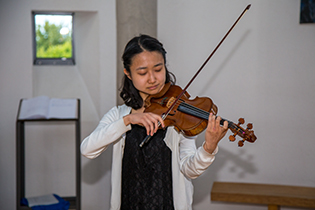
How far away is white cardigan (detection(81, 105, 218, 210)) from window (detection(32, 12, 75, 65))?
5.61 feet

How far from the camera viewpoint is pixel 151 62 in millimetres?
1762

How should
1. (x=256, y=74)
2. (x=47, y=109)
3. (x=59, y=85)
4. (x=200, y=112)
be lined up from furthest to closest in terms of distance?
(x=59, y=85) < (x=256, y=74) < (x=47, y=109) < (x=200, y=112)

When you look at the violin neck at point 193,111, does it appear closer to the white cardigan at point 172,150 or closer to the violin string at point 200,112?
the violin string at point 200,112

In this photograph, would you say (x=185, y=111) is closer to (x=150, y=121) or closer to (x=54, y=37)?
(x=150, y=121)

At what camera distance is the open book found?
101 inches

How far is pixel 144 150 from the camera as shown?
1.89 metres

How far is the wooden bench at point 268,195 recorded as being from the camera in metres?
2.62

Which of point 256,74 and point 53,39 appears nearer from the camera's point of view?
point 256,74

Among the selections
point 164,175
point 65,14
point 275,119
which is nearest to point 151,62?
point 164,175

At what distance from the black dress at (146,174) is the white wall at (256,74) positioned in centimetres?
119

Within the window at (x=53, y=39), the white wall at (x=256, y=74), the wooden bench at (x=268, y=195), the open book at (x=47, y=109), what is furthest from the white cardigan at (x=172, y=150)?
the window at (x=53, y=39)

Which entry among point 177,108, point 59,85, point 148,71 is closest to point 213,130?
point 177,108

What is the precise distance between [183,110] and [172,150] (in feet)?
0.74

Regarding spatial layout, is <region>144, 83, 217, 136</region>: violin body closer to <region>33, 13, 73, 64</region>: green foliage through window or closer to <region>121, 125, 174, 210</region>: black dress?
<region>121, 125, 174, 210</region>: black dress
